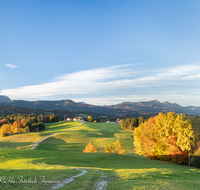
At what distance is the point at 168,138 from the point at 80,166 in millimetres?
25370

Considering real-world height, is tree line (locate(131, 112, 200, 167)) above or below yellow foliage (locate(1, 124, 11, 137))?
above

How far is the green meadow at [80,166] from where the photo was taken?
14.3 metres

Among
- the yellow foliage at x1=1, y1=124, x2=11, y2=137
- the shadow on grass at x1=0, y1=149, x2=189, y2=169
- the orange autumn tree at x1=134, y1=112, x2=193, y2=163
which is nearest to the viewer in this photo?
the shadow on grass at x1=0, y1=149, x2=189, y2=169

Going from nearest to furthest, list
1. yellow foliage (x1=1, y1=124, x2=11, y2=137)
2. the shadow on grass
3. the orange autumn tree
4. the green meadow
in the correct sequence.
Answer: the green meadow → the shadow on grass → the orange autumn tree → yellow foliage (x1=1, y1=124, x2=11, y2=137)

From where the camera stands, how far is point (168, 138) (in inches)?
1615

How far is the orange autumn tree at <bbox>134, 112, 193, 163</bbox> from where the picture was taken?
3953 centimetres

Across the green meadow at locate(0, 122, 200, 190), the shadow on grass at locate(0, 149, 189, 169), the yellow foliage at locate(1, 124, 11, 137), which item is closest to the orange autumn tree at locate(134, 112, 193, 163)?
the green meadow at locate(0, 122, 200, 190)

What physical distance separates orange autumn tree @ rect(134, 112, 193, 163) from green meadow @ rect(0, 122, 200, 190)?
2.68 metres

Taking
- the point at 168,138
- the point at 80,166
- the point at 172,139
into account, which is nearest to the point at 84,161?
the point at 80,166

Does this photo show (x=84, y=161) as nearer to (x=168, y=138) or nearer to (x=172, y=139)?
(x=168, y=138)

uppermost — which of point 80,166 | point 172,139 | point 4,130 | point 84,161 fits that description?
point 172,139

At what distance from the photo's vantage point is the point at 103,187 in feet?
45.0

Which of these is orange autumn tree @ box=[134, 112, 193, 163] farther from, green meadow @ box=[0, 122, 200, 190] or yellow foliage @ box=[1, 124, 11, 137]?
yellow foliage @ box=[1, 124, 11, 137]

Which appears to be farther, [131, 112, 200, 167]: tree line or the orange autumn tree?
the orange autumn tree
